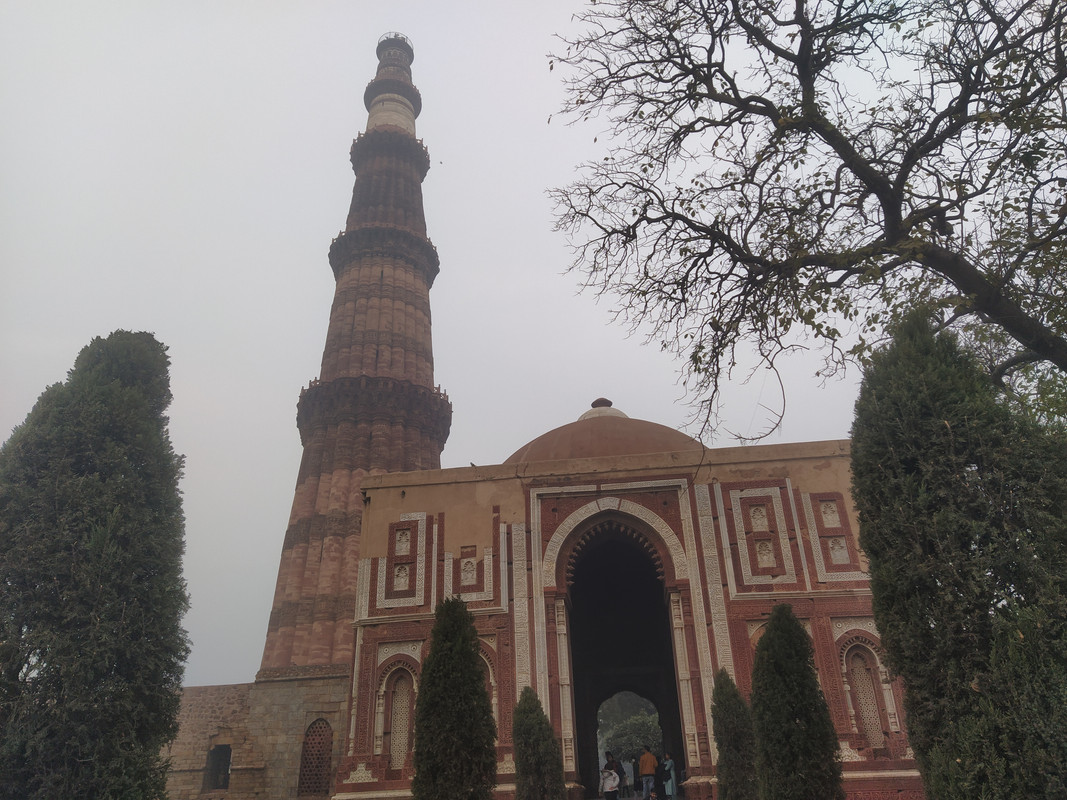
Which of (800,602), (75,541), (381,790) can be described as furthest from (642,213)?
(381,790)

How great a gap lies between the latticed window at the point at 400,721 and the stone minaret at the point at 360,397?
6.56 meters

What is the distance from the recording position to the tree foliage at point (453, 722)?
8078 mm

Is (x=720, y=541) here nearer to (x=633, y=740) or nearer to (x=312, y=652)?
(x=312, y=652)

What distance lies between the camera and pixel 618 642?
1747 cm

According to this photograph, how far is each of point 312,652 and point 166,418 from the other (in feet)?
32.7

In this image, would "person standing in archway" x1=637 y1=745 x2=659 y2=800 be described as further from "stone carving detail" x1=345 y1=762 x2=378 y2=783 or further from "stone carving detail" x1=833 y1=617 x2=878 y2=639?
"stone carving detail" x1=345 y1=762 x2=378 y2=783

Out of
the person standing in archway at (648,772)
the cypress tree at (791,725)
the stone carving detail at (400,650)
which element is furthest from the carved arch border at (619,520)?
the cypress tree at (791,725)

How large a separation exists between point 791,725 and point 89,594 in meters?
8.64

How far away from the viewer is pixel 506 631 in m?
12.5

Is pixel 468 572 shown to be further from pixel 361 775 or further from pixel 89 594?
pixel 89 594

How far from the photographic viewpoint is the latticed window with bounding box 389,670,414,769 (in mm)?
11984

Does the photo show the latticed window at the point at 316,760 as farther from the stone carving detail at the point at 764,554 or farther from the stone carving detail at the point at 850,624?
the stone carving detail at the point at 850,624

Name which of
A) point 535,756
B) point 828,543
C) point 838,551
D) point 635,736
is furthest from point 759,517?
point 635,736

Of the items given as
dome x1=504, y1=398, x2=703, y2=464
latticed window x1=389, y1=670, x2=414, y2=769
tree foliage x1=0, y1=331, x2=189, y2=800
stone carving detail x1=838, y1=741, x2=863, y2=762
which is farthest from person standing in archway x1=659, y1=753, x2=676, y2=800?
tree foliage x1=0, y1=331, x2=189, y2=800
